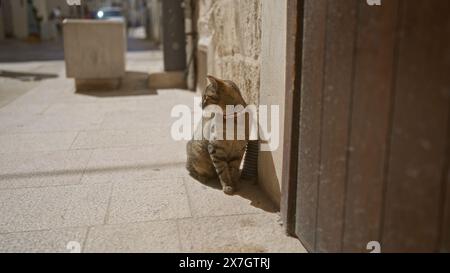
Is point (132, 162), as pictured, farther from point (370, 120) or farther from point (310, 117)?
point (370, 120)

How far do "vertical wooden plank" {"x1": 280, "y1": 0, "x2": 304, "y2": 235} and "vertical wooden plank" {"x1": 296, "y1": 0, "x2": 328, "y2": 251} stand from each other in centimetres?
5

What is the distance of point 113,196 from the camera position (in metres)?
2.96

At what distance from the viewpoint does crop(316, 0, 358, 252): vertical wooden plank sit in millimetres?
1761

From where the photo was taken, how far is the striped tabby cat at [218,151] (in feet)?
9.15

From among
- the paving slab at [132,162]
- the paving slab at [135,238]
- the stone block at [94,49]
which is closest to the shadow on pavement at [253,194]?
the paving slab at [132,162]

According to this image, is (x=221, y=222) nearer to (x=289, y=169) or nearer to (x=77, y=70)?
(x=289, y=169)

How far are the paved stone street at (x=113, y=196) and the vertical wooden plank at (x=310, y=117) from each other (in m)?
0.22

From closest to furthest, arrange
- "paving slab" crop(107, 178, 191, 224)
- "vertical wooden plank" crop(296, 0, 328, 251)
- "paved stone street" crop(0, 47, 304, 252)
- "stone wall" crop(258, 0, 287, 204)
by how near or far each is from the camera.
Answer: "vertical wooden plank" crop(296, 0, 328, 251) → "paved stone street" crop(0, 47, 304, 252) → "stone wall" crop(258, 0, 287, 204) → "paving slab" crop(107, 178, 191, 224)

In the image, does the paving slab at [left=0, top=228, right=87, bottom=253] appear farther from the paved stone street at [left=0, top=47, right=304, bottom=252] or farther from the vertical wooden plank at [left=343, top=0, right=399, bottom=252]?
the vertical wooden plank at [left=343, top=0, right=399, bottom=252]

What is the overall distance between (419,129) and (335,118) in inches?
19.1

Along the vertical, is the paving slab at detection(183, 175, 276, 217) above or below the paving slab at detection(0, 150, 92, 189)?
below

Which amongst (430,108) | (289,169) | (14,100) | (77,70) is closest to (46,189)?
(289,169)

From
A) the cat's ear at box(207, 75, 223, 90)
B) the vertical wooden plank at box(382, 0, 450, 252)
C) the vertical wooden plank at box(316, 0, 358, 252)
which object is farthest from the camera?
the cat's ear at box(207, 75, 223, 90)

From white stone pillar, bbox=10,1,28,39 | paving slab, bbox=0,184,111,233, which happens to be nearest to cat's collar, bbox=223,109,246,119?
paving slab, bbox=0,184,111,233
